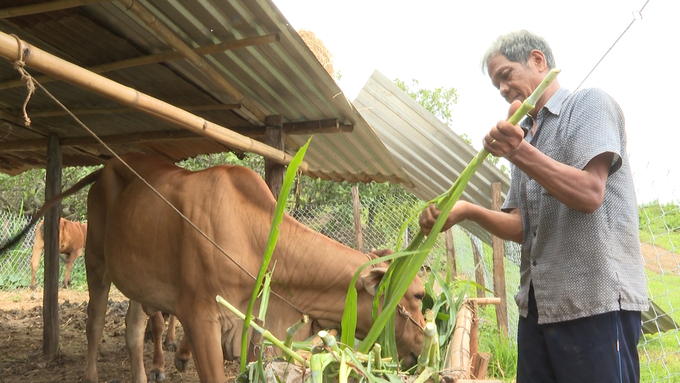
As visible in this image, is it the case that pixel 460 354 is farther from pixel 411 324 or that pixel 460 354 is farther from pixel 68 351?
pixel 68 351

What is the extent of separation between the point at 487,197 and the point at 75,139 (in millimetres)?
4498

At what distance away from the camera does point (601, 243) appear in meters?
1.98

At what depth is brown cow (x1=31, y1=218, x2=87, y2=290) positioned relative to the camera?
11898 mm

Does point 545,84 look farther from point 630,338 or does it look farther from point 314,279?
point 314,279

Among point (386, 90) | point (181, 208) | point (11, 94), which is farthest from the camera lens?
point (386, 90)

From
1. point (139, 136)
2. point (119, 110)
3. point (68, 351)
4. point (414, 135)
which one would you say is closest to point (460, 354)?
point (119, 110)

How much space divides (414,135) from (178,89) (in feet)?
9.62

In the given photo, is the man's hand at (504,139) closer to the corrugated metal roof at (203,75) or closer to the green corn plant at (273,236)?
the green corn plant at (273,236)

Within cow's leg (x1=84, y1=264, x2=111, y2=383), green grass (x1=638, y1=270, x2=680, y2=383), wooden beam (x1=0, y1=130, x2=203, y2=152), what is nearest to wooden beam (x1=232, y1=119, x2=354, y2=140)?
wooden beam (x1=0, y1=130, x2=203, y2=152)

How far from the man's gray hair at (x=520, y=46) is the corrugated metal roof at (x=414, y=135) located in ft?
13.1

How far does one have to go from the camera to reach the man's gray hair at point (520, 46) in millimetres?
2244

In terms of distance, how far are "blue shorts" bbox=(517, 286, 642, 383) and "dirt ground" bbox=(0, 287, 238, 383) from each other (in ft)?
12.6

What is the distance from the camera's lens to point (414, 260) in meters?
2.14

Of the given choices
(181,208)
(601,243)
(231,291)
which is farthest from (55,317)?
(601,243)
